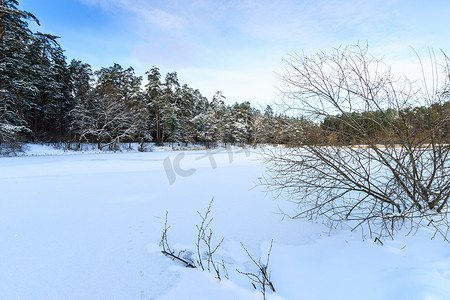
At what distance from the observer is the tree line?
11591 millimetres

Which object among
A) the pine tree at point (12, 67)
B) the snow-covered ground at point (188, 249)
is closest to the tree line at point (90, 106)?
the pine tree at point (12, 67)

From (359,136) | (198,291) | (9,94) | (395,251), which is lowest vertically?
(198,291)

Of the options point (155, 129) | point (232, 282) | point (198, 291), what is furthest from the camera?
point (155, 129)

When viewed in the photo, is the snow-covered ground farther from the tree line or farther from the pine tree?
the pine tree

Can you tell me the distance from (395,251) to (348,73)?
195cm

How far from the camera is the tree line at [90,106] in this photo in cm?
1159

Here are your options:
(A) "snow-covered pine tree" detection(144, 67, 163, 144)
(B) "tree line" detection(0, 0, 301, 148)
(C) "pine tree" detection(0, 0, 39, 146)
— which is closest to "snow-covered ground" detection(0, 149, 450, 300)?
(B) "tree line" detection(0, 0, 301, 148)

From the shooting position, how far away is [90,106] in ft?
69.2

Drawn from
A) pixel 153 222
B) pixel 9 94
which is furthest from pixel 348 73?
pixel 9 94

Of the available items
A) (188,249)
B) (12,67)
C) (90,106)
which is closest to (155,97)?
(90,106)

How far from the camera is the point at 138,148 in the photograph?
75.3 feet

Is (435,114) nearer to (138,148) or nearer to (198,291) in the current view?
(198,291)

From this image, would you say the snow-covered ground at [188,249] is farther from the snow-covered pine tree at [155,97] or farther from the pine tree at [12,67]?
the snow-covered pine tree at [155,97]

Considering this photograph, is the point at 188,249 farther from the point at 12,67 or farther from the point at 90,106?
the point at 90,106
